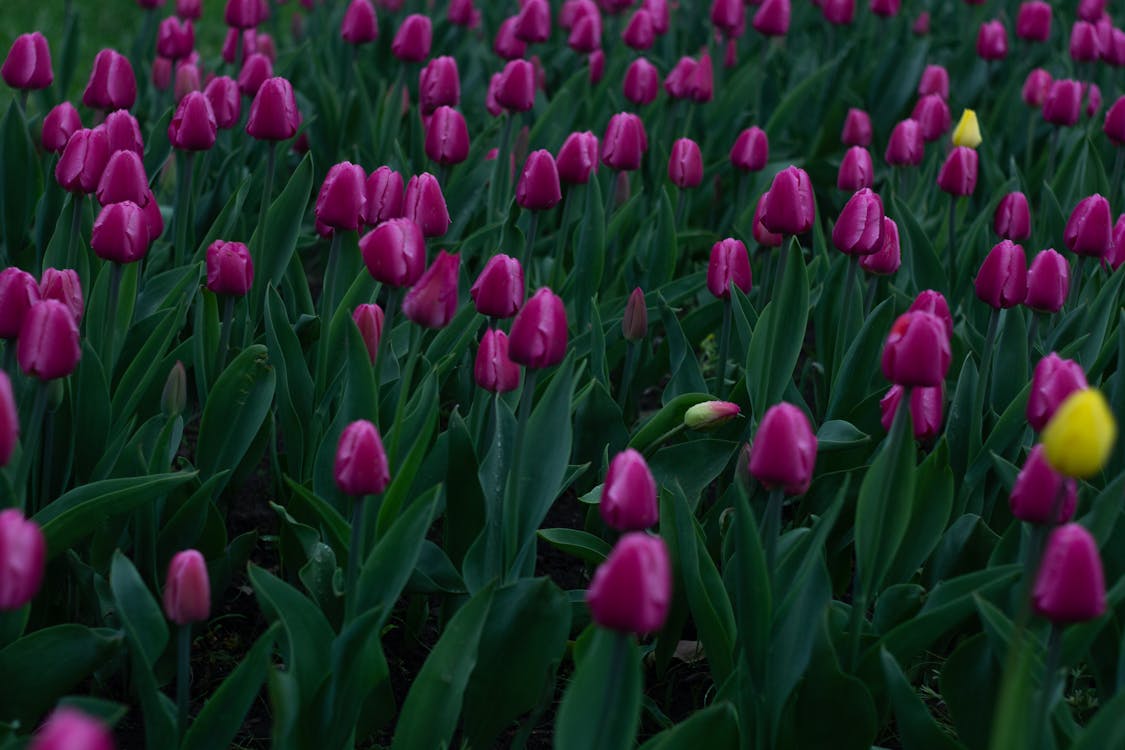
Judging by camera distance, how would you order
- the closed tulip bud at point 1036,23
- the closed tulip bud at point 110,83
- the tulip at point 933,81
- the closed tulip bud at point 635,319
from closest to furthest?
the closed tulip bud at point 635,319 < the closed tulip bud at point 110,83 < the tulip at point 933,81 < the closed tulip bud at point 1036,23

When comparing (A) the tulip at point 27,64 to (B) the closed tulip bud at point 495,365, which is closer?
(B) the closed tulip bud at point 495,365

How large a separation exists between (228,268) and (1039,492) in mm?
1262

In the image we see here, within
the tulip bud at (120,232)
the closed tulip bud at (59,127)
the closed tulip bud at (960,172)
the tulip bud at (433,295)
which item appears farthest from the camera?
the closed tulip bud at (960,172)

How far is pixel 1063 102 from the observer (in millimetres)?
3307

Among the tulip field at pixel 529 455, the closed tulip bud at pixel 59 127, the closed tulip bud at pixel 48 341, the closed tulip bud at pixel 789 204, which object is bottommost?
the tulip field at pixel 529 455

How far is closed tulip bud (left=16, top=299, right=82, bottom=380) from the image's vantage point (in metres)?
1.61

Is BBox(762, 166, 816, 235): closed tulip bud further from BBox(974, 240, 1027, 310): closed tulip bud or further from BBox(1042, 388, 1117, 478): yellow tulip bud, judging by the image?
BBox(1042, 388, 1117, 478): yellow tulip bud

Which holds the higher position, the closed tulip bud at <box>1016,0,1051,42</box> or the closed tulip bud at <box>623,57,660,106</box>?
the closed tulip bud at <box>623,57,660,106</box>

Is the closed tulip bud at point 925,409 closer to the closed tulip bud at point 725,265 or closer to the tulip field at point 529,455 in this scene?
the tulip field at point 529,455

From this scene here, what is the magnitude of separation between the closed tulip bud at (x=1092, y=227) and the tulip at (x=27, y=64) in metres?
1.93

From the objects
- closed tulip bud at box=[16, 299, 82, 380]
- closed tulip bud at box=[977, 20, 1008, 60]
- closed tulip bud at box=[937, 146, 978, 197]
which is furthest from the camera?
closed tulip bud at box=[977, 20, 1008, 60]

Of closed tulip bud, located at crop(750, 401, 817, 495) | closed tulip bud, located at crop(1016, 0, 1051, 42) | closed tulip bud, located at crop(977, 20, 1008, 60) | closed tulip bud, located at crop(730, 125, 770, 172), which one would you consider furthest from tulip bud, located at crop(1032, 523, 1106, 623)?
closed tulip bud, located at crop(1016, 0, 1051, 42)

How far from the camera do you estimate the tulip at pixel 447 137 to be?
8.84 ft

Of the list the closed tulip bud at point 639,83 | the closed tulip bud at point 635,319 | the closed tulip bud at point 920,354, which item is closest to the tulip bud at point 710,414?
the closed tulip bud at point 635,319
